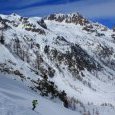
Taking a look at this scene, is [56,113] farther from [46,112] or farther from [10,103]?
[10,103]

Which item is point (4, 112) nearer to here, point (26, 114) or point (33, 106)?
point (26, 114)

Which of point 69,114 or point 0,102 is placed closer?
point 0,102

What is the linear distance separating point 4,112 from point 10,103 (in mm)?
6005

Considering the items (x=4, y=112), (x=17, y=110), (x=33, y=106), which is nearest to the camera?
(x=4, y=112)

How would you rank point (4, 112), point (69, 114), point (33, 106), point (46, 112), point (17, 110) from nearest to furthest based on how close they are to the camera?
point (4, 112)
point (17, 110)
point (33, 106)
point (46, 112)
point (69, 114)

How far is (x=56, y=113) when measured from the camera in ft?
192

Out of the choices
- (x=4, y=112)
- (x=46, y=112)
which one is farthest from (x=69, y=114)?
(x=4, y=112)

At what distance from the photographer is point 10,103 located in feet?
153

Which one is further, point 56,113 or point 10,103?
point 56,113

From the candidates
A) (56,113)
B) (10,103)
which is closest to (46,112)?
(56,113)

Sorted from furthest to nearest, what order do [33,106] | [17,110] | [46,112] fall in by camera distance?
[46,112] → [33,106] → [17,110]

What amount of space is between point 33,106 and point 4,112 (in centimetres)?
1126

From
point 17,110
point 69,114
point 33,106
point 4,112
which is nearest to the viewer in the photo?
point 4,112

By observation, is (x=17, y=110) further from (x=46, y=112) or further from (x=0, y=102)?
(x=46, y=112)
